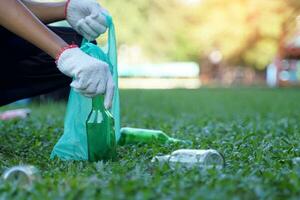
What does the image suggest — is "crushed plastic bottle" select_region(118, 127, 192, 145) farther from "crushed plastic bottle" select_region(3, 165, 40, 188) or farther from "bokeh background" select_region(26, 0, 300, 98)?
"bokeh background" select_region(26, 0, 300, 98)

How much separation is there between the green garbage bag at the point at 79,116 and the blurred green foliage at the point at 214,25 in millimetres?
17271

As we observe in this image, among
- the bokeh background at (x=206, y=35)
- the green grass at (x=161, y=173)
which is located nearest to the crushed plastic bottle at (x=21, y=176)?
the green grass at (x=161, y=173)

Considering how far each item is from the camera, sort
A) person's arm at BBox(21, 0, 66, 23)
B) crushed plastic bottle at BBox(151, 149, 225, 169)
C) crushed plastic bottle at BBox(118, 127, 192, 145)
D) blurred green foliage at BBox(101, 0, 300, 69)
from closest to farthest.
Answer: crushed plastic bottle at BBox(151, 149, 225, 169), person's arm at BBox(21, 0, 66, 23), crushed plastic bottle at BBox(118, 127, 192, 145), blurred green foliage at BBox(101, 0, 300, 69)

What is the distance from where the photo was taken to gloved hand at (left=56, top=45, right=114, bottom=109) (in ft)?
6.43

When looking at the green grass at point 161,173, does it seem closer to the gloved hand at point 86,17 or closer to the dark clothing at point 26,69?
the dark clothing at point 26,69

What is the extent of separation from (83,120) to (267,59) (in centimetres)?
2514

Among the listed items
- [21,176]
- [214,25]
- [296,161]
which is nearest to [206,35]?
[214,25]

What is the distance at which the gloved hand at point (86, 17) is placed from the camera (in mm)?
2344

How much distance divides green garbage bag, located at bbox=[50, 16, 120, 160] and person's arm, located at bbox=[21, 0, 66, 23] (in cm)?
17

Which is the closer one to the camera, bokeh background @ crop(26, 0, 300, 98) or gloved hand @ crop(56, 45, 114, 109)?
gloved hand @ crop(56, 45, 114, 109)

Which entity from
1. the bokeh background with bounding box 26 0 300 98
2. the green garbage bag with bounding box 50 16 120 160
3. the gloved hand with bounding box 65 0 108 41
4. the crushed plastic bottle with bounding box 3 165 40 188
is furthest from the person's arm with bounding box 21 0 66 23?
the bokeh background with bounding box 26 0 300 98

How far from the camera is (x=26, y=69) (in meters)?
2.61

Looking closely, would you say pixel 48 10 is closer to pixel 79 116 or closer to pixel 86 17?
pixel 86 17

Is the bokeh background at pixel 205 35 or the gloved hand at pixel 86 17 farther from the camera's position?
the bokeh background at pixel 205 35
